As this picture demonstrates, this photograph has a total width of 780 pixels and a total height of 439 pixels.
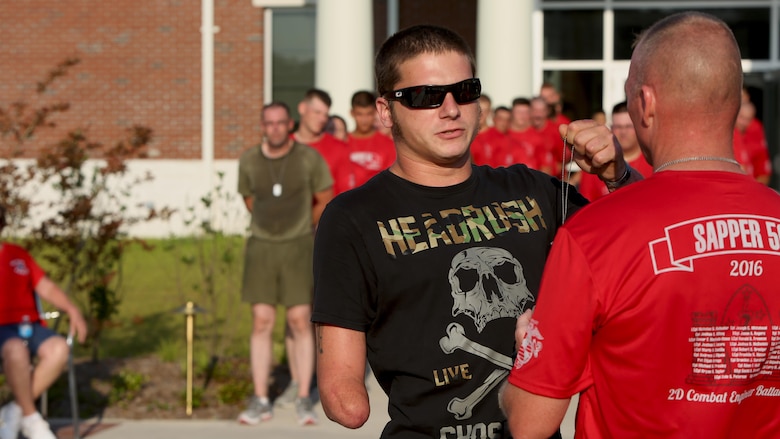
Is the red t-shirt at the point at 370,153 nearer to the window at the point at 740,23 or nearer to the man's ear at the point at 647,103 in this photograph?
the man's ear at the point at 647,103

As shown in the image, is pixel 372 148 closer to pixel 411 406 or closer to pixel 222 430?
pixel 222 430

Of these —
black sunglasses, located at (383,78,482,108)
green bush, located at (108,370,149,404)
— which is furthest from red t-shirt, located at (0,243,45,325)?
black sunglasses, located at (383,78,482,108)

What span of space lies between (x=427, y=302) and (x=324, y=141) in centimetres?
660

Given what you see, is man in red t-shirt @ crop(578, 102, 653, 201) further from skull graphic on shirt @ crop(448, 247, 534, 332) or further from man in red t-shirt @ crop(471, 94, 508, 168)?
man in red t-shirt @ crop(471, 94, 508, 168)

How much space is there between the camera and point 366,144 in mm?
10516

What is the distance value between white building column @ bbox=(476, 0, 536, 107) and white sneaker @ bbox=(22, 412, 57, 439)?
34.2 ft

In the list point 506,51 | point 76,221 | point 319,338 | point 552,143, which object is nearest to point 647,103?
point 319,338

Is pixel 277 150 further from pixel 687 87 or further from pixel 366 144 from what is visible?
pixel 687 87

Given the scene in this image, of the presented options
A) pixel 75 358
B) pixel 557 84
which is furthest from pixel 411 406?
pixel 557 84

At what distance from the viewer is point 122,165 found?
939cm

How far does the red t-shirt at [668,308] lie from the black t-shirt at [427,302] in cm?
69

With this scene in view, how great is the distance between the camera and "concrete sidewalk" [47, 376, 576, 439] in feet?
25.4

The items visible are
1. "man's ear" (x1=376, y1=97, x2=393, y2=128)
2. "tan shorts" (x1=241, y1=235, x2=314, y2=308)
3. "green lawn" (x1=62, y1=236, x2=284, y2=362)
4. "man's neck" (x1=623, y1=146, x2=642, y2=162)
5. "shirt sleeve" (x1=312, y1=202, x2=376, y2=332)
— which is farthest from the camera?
"green lawn" (x1=62, y1=236, x2=284, y2=362)

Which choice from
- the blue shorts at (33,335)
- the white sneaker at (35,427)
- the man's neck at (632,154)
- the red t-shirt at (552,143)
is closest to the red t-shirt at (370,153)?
the man's neck at (632,154)
